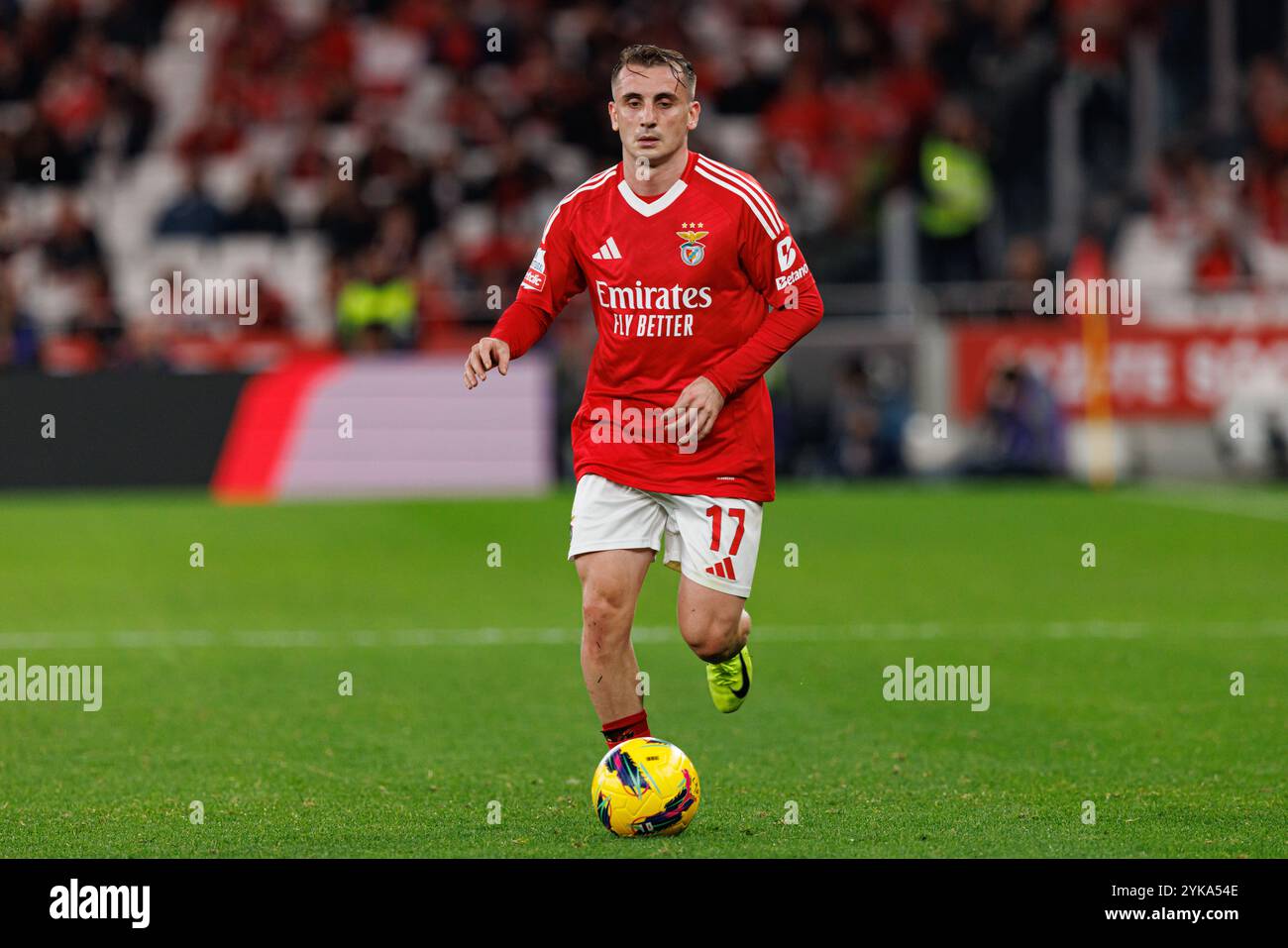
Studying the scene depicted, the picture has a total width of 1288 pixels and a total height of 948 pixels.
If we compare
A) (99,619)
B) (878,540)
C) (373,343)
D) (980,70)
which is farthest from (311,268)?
(99,619)

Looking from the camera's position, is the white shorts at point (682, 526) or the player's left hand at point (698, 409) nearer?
the player's left hand at point (698, 409)

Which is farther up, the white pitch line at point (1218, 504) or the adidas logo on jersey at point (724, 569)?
the white pitch line at point (1218, 504)

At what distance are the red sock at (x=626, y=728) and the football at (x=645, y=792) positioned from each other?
25 cm

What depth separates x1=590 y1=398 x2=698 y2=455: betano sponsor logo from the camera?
685 centimetres

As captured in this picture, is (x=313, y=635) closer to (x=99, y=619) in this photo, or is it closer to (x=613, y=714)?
(x=99, y=619)

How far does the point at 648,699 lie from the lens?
921cm

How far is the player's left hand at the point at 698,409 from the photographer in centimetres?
662
